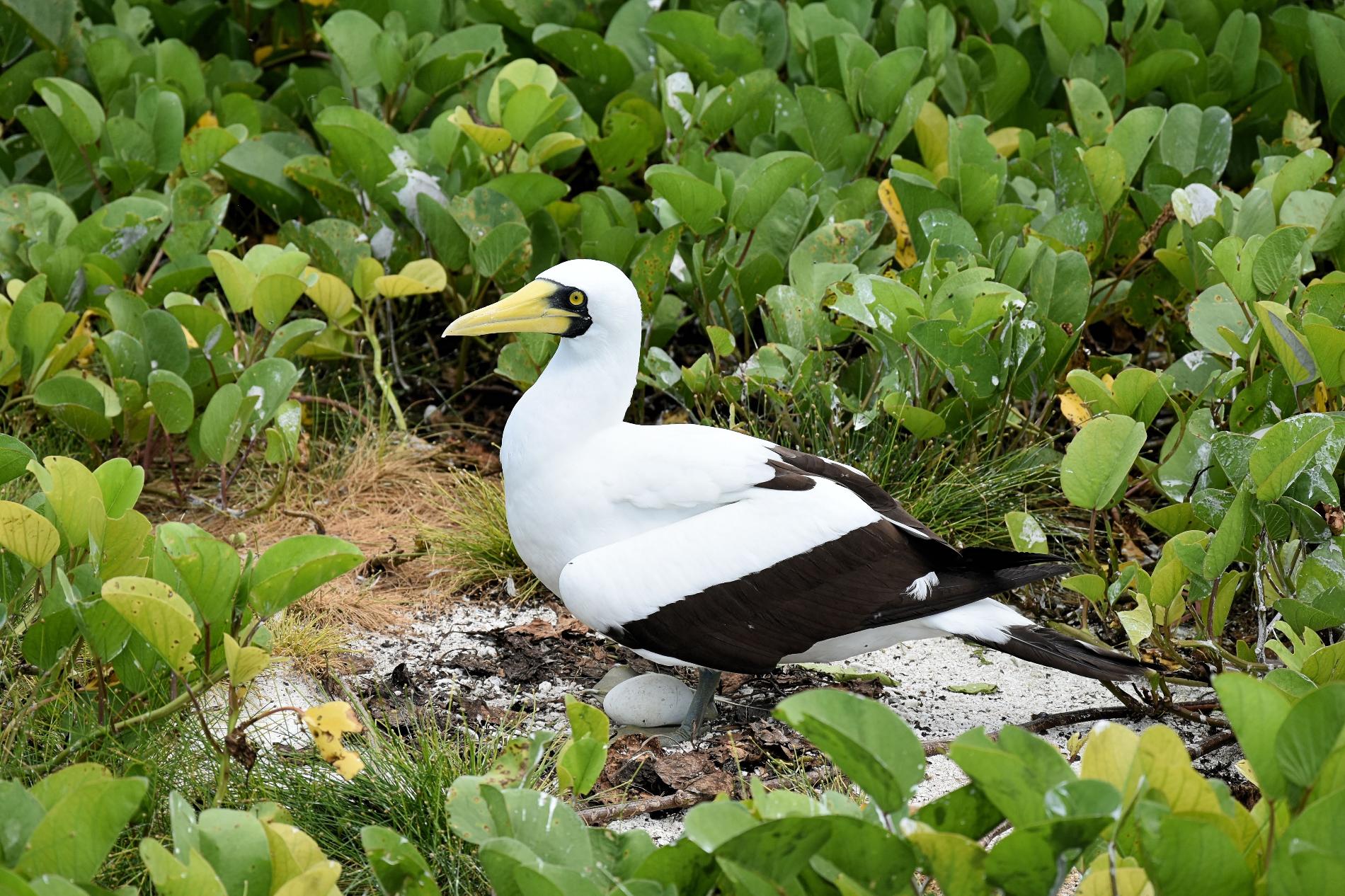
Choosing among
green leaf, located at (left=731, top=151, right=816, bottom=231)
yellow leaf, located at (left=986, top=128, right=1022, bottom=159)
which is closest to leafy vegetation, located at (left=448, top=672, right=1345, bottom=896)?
→ green leaf, located at (left=731, top=151, right=816, bottom=231)

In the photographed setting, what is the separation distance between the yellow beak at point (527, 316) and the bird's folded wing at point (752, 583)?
588mm

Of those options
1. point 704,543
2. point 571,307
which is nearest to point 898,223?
point 571,307

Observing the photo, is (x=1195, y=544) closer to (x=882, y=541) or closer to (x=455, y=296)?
(x=882, y=541)

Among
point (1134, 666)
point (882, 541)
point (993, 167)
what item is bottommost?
point (1134, 666)

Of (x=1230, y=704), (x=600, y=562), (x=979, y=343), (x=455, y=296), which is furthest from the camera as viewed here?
(x=455, y=296)

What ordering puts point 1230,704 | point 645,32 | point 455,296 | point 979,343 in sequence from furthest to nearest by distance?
1. point 645,32
2. point 455,296
3. point 979,343
4. point 1230,704

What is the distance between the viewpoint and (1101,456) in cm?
333

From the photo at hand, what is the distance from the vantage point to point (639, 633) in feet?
10.9

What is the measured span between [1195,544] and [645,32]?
3.18 metres

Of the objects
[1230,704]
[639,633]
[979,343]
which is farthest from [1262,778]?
[979,343]

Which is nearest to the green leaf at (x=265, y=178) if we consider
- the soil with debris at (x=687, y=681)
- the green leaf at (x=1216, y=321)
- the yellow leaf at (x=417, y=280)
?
the yellow leaf at (x=417, y=280)

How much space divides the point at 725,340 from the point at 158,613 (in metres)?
2.20

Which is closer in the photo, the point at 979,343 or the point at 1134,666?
the point at 1134,666

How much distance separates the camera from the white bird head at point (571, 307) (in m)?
3.54
